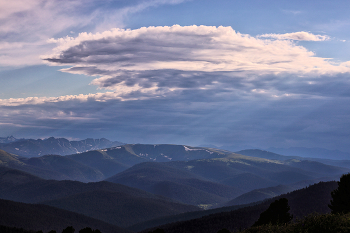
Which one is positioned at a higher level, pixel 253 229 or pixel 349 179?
pixel 349 179

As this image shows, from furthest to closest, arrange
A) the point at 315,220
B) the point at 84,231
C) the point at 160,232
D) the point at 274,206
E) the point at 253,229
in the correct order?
the point at 274,206
the point at 84,231
the point at 160,232
the point at 253,229
the point at 315,220

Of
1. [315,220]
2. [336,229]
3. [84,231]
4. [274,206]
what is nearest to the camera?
[336,229]

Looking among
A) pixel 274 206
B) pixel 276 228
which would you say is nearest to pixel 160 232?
pixel 276 228

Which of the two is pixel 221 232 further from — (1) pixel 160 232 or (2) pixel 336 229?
(2) pixel 336 229

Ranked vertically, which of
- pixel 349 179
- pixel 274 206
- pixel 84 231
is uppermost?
pixel 349 179

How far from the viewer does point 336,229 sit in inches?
1582

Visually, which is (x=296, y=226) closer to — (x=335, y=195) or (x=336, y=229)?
(x=336, y=229)

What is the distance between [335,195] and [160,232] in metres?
54.7

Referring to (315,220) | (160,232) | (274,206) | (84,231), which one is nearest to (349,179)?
(274,206)

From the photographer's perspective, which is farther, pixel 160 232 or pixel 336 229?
pixel 160 232

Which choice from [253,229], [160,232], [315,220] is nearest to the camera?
[315,220]

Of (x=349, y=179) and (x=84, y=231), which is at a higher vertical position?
(x=349, y=179)

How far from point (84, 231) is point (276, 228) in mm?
44394

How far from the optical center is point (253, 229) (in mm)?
46625
